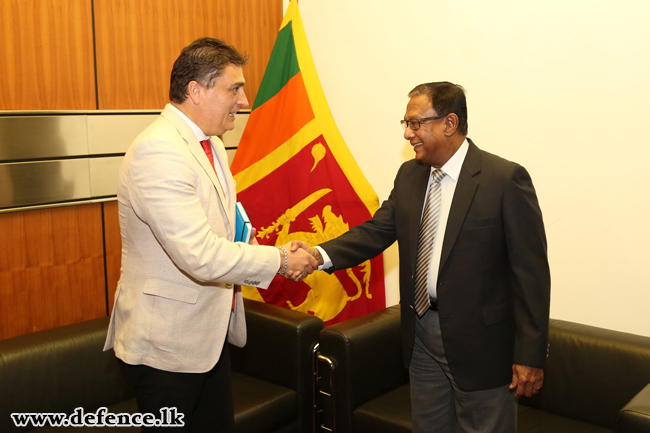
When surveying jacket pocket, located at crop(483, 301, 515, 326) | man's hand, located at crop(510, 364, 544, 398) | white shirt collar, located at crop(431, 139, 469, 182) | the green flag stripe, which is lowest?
man's hand, located at crop(510, 364, 544, 398)

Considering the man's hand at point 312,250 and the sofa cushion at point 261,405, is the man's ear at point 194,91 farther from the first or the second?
the sofa cushion at point 261,405

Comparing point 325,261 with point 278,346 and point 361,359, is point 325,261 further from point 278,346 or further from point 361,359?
point 278,346

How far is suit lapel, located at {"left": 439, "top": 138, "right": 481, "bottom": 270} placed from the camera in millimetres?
2051

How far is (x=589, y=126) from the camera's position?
296 centimetres

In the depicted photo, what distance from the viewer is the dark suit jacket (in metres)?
1.98

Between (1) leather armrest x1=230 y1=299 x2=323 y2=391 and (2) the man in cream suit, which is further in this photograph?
(1) leather armrest x1=230 y1=299 x2=323 y2=391

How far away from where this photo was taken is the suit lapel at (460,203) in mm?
2051

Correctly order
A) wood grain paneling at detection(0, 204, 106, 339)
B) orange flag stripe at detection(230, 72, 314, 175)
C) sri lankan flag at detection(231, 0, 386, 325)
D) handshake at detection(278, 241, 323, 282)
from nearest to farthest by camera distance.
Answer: handshake at detection(278, 241, 323, 282)
wood grain paneling at detection(0, 204, 106, 339)
sri lankan flag at detection(231, 0, 386, 325)
orange flag stripe at detection(230, 72, 314, 175)

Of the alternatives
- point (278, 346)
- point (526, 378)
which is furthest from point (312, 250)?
point (526, 378)

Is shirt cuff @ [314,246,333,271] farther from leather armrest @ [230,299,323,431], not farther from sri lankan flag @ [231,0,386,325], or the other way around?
sri lankan flag @ [231,0,386,325]

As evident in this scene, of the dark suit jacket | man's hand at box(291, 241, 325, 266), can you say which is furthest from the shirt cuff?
the dark suit jacket

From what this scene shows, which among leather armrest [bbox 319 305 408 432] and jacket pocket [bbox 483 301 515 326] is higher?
jacket pocket [bbox 483 301 515 326]

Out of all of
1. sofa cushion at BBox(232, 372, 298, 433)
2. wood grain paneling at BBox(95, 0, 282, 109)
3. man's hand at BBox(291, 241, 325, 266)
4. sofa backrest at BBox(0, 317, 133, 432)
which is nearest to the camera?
man's hand at BBox(291, 241, 325, 266)

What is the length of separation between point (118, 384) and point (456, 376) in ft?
6.03
